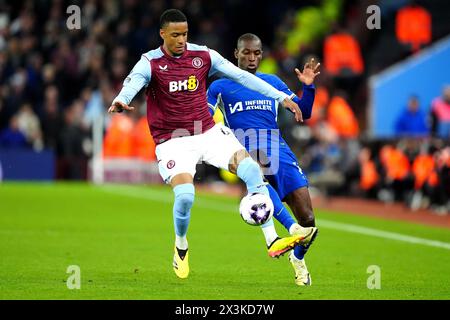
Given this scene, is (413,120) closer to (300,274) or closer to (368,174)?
(368,174)

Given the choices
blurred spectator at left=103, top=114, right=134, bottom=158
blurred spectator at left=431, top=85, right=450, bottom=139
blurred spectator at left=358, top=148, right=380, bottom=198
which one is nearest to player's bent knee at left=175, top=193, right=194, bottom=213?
blurred spectator at left=431, top=85, right=450, bottom=139

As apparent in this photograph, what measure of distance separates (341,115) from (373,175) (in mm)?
3403

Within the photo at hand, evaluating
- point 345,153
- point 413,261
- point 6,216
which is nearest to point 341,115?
point 345,153

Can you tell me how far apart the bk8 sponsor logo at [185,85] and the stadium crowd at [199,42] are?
39.6ft

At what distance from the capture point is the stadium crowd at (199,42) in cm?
2288

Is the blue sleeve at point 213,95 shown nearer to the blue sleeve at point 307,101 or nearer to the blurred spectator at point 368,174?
the blue sleeve at point 307,101

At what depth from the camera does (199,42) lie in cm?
2861

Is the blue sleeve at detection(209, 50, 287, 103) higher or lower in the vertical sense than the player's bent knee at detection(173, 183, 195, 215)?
higher

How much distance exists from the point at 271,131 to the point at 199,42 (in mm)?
19069

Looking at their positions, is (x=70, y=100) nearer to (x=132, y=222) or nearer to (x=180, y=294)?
(x=132, y=222)

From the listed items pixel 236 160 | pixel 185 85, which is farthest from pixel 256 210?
pixel 185 85

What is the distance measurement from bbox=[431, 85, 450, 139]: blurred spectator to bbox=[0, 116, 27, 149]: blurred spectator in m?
10.6

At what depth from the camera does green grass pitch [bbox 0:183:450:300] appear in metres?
8.69

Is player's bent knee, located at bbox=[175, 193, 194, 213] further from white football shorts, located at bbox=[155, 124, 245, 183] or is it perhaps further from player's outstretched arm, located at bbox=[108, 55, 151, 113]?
player's outstretched arm, located at bbox=[108, 55, 151, 113]
